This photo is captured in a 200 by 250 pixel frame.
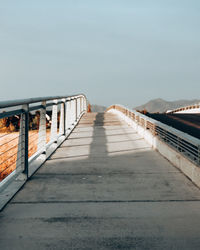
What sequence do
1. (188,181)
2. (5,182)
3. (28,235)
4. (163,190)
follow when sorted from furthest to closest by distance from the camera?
(188,181), (163,190), (5,182), (28,235)

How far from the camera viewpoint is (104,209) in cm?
461

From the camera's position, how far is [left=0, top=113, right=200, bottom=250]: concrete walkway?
362 cm

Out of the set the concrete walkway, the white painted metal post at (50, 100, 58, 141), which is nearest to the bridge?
the concrete walkway

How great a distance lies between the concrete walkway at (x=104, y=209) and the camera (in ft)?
11.9

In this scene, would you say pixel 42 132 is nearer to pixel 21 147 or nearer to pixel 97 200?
pixel 21 147

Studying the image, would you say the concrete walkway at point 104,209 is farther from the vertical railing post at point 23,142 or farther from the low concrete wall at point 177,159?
the vertical railing post at point 23,142

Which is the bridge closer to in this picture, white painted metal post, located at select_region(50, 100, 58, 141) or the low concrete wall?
the low concrete wall

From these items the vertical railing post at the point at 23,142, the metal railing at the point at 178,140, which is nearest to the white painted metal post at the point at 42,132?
the vertical railing post at the point at 23,142

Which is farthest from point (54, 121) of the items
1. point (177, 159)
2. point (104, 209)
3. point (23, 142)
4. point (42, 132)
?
point (104, 209)

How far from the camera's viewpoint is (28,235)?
3.75 m

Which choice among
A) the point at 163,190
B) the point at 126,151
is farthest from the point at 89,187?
the point at 126,151

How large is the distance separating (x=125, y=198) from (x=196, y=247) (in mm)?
1770

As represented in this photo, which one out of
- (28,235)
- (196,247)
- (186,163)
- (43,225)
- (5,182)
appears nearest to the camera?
(196,247)

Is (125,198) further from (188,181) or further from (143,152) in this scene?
(143,152)
